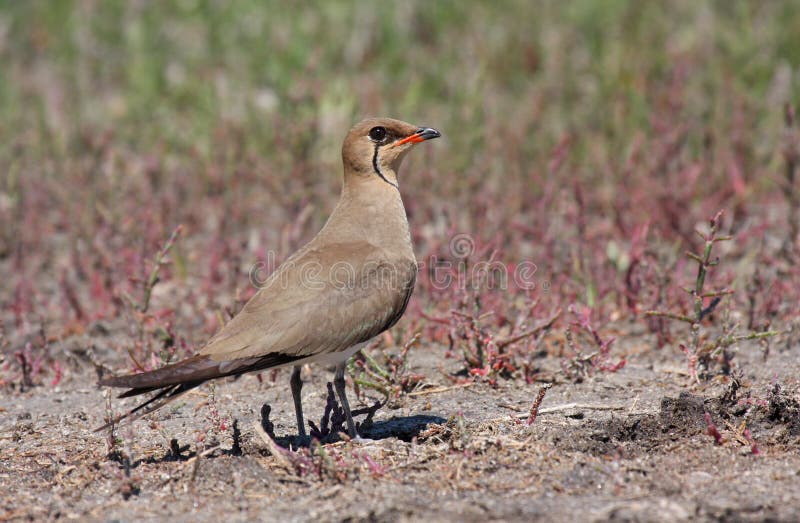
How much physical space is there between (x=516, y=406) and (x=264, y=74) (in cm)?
521

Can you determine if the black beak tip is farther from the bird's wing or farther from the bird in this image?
the bird's wing

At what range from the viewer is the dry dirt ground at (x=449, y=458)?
3490mm

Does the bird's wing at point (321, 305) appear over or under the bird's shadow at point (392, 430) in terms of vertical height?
over

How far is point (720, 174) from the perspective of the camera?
23.9 ft

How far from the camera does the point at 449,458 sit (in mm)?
3865

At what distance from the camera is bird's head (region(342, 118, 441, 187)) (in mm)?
4930

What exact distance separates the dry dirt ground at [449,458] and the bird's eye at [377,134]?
1165mm

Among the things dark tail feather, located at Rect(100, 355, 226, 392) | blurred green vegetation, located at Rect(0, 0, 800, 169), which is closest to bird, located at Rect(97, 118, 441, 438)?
dark tail feather, located at Rect(100, 355, 226, 392)

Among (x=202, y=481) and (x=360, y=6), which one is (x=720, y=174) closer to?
(x=360, y=6)

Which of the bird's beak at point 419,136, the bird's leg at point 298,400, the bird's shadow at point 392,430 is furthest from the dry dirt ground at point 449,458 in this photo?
the bird's beak at point 419,136

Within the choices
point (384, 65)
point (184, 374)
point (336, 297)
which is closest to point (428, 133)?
point (336, 297)

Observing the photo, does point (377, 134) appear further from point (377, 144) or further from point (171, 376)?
point (171, 376)

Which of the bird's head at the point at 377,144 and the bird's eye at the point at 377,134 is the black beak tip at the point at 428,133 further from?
the bird's eye at the point at 377,134

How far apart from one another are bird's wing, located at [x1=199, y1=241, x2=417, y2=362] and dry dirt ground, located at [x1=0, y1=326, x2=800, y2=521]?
0.37m
